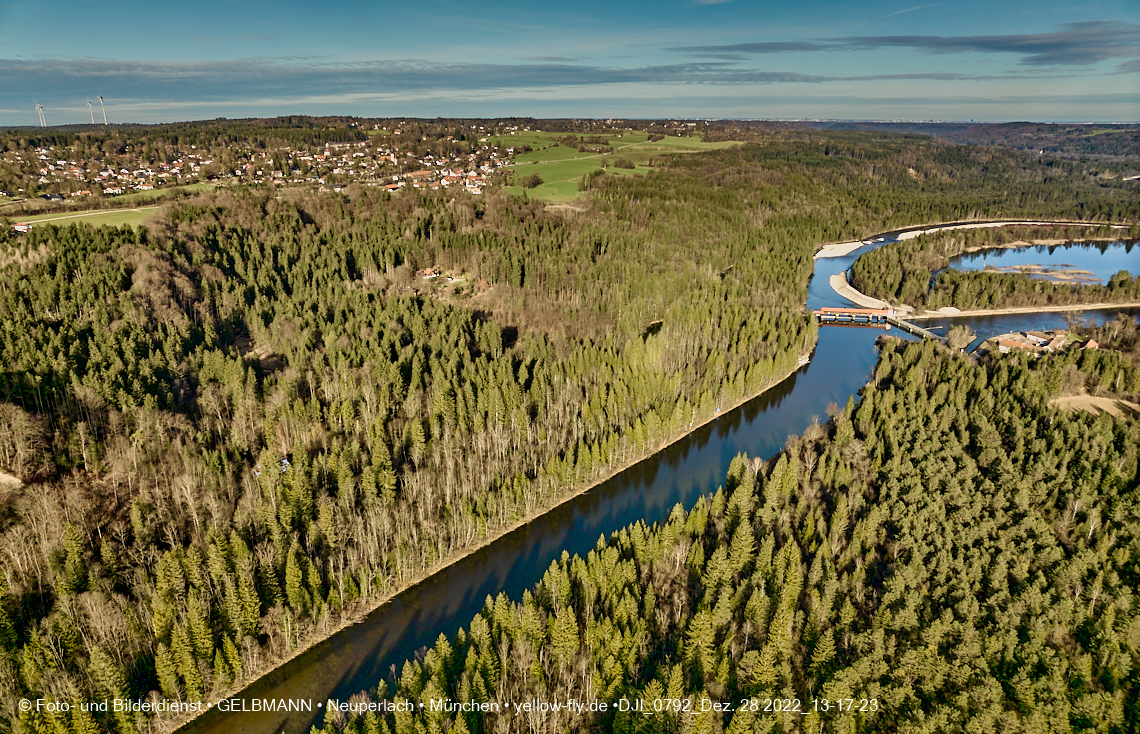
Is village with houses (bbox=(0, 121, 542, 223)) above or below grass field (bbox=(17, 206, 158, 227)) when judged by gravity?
above

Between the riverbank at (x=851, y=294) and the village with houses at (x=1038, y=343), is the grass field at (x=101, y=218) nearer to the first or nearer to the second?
the village with houses at (x=1038, y=343)

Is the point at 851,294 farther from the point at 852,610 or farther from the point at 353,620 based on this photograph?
the point at 353,620

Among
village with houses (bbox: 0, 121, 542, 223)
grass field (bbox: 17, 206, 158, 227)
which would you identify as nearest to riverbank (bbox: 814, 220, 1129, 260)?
village with houses (bbox: 0, 121, 542, 223)

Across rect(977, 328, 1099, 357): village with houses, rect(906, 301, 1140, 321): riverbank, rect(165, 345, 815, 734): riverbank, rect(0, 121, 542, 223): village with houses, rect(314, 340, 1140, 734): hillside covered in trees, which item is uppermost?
rect(0, 121, 542, 223): village with houses

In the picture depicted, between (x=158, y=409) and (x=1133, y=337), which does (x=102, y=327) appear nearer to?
(x=158, y=409)

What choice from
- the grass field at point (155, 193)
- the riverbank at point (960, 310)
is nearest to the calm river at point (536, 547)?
the riverbank at point (960, 310)

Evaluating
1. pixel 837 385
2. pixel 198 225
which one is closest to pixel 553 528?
pixel 837 385

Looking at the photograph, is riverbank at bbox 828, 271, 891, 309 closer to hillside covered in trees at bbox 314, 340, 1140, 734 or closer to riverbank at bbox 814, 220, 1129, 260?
riverbank at bbox 814, 220, 1129, 260
